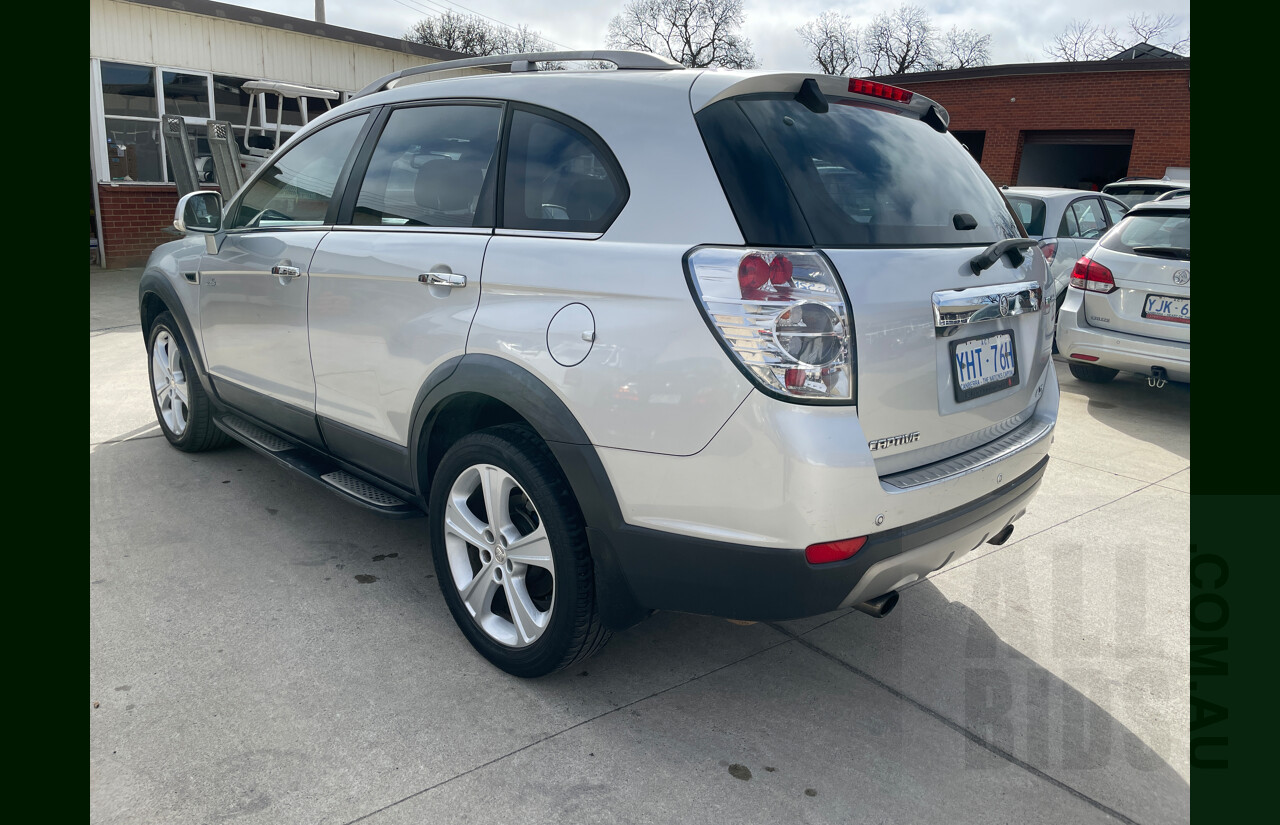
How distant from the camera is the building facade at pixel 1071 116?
20969mm

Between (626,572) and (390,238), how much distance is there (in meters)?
1.49

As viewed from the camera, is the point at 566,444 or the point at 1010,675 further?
the point at 1010,675

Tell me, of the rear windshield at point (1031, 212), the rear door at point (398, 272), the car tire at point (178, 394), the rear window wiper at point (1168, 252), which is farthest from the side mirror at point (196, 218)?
the rear windshield at point (1031, 212)

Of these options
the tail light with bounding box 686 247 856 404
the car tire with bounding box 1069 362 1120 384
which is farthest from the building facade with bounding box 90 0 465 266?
the tail light with bounding box 686 247 856 404

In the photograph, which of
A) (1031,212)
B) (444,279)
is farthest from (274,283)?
(1031,212)

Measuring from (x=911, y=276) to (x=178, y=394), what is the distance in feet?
13.3

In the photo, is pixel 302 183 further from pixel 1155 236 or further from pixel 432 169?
pixel 1155 236

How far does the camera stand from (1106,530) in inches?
169

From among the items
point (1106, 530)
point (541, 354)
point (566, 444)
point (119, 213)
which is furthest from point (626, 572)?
point (119, 213)

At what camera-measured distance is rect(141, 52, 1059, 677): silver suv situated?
225 cm

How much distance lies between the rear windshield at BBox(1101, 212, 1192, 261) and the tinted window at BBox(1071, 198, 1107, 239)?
8.49 feet

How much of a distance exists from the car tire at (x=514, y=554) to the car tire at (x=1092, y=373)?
20.4 feet
